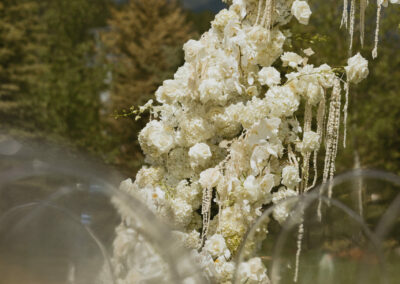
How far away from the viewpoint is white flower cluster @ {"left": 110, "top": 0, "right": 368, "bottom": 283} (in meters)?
1.27

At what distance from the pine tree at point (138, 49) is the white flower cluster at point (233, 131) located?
4260 mm

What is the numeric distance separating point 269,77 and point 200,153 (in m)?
0.28

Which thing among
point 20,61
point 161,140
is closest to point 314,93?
point 161,140

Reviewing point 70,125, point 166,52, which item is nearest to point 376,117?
point 166,52

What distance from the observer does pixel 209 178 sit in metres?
1.27

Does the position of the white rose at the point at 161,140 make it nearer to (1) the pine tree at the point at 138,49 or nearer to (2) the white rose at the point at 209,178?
(2) the white rose at the point at 209,178

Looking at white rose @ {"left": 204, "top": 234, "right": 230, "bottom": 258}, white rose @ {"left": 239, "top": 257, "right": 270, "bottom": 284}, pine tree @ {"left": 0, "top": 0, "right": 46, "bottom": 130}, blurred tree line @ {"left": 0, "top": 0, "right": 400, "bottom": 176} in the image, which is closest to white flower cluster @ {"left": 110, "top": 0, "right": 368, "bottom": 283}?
white rose @ {"left": 204, "top": 234, "right": 230, "bottom": 258}

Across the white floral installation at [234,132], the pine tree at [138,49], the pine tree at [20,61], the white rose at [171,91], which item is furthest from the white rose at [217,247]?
the pine tree at [20,61]

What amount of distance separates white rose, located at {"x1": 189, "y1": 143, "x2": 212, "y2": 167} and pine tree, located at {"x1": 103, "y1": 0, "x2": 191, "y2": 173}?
171 inches

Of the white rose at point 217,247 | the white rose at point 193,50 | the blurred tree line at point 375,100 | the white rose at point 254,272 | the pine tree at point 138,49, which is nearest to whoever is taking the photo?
the white rose at point 254,272

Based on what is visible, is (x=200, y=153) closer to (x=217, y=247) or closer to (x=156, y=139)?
(x=156, y=139)

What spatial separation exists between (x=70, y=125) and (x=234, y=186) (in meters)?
5.45

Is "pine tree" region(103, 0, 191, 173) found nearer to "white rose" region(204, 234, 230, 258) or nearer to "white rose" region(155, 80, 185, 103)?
"white rose" region(155, 80, 185, 103)

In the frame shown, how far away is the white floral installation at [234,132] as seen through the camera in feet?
4.16
